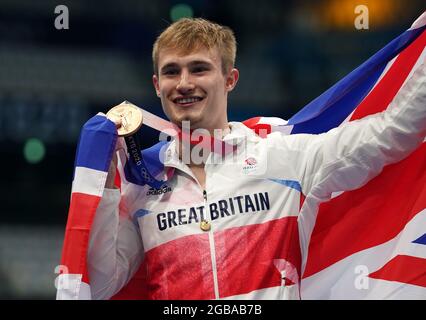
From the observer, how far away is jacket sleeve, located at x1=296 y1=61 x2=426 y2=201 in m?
2.96

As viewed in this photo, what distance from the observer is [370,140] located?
9.85 feet

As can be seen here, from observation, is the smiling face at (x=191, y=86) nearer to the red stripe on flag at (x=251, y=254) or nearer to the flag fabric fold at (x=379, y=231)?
the flag fabric fold at (x=379, y=231)

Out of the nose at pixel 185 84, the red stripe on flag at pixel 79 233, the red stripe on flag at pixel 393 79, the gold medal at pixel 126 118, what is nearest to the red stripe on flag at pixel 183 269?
the red stripe on flag at pixel 79 233

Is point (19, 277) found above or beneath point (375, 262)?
above

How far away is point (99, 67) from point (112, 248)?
17.6 ft

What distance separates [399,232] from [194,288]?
0.82 metres

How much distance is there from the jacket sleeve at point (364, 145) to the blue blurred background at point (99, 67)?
4.71m

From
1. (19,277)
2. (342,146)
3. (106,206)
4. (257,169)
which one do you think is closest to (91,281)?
(106,206)

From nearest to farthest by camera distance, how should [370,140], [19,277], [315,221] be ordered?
1. [370,140]
2. [315,221]
3. [19,277]

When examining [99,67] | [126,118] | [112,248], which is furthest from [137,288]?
[99,67]

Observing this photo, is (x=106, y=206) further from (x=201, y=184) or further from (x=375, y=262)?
(x=375, y=262)

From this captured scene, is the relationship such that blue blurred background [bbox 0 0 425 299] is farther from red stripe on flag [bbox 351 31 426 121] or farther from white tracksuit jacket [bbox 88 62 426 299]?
white tracksuit jacket [bbox 88 62 426 299]

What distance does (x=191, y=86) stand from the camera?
3.15 meters

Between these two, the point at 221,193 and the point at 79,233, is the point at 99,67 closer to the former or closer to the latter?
the point at 221,193
